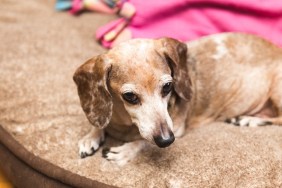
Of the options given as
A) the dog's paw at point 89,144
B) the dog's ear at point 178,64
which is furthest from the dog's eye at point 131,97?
the dog's paw at point 89,144

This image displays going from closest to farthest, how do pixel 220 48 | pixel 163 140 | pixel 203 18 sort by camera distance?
pixel 163 140 → pixel 220 48 → pixel 203 18

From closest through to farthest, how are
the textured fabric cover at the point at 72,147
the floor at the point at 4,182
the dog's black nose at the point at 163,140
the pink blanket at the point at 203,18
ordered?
1. the dog's black nose at the point at 163,140
2. the textured fabric cover at the point at 72,147
3. the floor at the point at 4,182
4. the pink blanket at the point at 203,18

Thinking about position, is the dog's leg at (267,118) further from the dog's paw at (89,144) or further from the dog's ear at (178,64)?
the dog's paw at (89,144)

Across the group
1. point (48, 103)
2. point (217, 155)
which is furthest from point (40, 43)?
point (217, 155)

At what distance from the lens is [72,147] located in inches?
85.5

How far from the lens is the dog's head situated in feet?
6.04

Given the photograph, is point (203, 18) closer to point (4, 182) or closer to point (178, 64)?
point (178, 64)

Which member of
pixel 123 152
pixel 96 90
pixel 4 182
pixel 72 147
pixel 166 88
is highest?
pixel 166 88

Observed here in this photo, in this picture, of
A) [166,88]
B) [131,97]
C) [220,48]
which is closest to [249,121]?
[220,48]

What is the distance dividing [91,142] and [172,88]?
1.65 feet

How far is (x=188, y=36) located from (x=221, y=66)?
1.95 feet

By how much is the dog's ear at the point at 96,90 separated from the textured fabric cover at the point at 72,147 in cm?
23

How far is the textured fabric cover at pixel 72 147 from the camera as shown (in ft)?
6.25

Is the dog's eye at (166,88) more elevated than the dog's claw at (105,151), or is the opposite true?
the dog's eye at (166,88)
